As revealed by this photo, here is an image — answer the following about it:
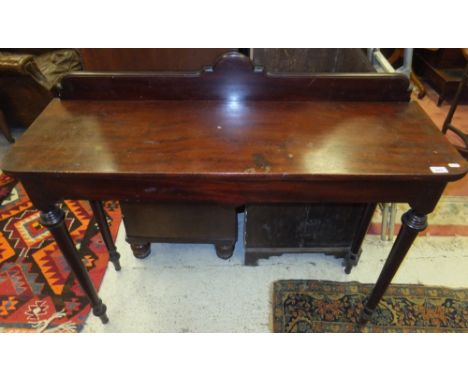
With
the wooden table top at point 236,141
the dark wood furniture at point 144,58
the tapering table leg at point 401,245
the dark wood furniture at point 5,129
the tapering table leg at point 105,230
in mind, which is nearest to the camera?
the wooden table top at point 236,141

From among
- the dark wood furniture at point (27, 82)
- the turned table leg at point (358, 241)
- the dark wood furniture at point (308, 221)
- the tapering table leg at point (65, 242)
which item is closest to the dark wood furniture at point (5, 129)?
the dark wood furniture at point (27, 82)

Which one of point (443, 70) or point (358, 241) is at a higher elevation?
point (443, 70)

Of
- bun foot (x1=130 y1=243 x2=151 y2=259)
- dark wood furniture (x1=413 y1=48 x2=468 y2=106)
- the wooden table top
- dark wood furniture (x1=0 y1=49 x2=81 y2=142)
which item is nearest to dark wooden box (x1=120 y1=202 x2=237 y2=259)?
bun foot (x1=130 y1=243 x2=151 y2=259)

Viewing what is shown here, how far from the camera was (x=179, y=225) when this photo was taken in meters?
1.70

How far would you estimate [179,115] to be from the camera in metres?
1.15

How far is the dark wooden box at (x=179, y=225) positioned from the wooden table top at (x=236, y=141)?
559mm

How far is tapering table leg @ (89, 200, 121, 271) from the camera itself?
149 centimetres

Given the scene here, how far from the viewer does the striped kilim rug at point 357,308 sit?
59.7 inches

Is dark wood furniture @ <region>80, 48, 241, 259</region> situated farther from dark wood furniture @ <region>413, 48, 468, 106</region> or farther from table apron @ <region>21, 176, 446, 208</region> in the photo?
dark wood furniture @ <region>413, 48, 468, 106</region>

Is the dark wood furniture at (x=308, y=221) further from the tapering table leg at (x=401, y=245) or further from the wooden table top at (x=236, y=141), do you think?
the wooden table top at (x=236, y=141)

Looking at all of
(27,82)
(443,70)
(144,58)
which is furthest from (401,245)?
(443,70)

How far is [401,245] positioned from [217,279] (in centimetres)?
88

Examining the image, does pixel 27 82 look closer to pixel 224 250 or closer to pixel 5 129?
pixel 5 129

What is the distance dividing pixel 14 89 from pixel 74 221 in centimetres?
114
